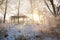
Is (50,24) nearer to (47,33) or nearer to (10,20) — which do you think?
(47,33)

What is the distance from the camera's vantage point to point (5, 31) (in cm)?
209

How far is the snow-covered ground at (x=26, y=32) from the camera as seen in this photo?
6.70 feet

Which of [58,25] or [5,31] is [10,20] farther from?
[58,25]

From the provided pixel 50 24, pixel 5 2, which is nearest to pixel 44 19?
pixel 50 24

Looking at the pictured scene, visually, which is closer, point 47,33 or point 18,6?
point 47,33

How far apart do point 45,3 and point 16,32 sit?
1.70 feet

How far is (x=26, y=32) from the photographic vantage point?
2080mm

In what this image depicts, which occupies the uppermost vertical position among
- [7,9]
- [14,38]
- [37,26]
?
[7,9]

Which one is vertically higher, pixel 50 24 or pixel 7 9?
pixel 7 9

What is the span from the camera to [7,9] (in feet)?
7.18

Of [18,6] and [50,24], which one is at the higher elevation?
[18,6]

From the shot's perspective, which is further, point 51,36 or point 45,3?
point 45,3

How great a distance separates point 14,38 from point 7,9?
0.39 meters

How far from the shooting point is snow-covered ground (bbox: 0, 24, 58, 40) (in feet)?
6.70
